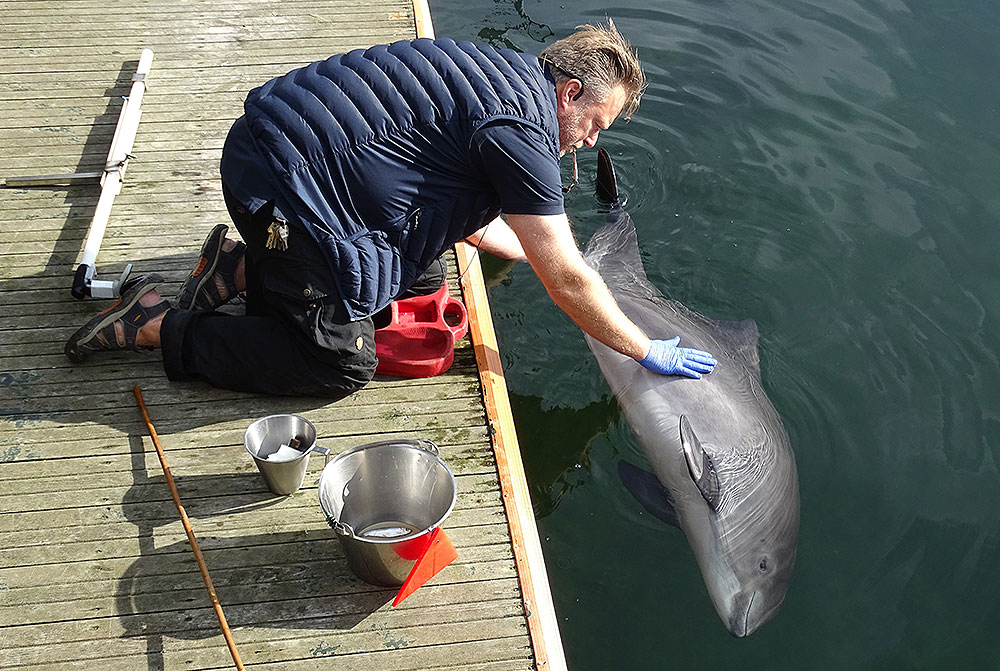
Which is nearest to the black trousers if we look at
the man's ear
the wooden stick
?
the wooden stick

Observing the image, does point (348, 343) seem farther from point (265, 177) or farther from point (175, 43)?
point (175, 43)

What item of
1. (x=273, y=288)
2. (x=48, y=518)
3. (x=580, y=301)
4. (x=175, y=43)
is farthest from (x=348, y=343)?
(x=175, y=43)

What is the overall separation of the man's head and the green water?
5.96 feet

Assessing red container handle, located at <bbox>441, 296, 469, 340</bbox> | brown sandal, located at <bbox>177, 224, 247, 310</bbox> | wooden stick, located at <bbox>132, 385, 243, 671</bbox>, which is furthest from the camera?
red container handle, located at <bbox>441, 296, 469, 340</bbox>

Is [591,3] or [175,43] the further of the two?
[591,3]

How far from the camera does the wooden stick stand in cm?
279

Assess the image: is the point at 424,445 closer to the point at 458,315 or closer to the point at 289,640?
the point at 289,640

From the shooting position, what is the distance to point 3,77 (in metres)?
5.64

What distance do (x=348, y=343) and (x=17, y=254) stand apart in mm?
1992

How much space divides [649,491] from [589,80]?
199 centimetres

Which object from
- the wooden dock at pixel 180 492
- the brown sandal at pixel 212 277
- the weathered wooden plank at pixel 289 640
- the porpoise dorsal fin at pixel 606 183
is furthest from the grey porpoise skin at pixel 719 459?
the brown sandal at pixel 212 277

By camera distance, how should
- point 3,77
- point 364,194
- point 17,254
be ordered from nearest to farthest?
point 364,194
point 17,254
point 3,77

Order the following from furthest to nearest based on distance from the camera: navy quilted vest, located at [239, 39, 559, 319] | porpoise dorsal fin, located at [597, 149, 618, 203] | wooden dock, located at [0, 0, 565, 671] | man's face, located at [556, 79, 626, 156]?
porpoise dorsal fin, located at [597, 149, 618, 203] → man's face, located at [556, 79, 626, 156] → navy quilted vest, located at [239, 39, 559, 319] → wooden dock, located at [0, 0, 565, 671]

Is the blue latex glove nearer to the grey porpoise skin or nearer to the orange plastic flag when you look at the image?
the grey porpoise skin
